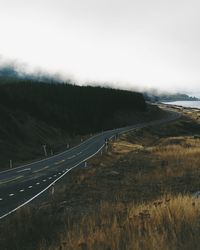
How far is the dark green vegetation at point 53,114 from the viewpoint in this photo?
6316 centimetres

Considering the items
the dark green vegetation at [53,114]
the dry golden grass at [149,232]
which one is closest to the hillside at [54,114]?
the dark green vegetation at [53,114]

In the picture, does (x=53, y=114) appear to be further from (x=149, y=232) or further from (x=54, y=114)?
(x=149, y=232)

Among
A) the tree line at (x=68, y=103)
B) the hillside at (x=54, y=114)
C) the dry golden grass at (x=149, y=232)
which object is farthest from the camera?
the tree line at (x=68, y=103)

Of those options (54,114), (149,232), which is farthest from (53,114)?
(149,232)

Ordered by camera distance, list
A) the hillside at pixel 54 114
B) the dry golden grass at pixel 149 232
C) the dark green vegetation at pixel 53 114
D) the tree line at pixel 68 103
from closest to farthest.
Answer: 1. the dry golden grass at pixel 149 232
2. the hillside at pixel 54 114
3. the dark green vegetation at pixel 53 114
4. the tree line at pixel 68 103

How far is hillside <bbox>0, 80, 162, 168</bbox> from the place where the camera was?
63000mm

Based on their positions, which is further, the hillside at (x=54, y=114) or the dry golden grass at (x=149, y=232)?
the hillside at (x=54, y=114)

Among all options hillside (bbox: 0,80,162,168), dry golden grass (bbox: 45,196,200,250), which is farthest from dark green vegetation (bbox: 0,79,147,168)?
dry golden grass (bbox: 45,196,200,250)

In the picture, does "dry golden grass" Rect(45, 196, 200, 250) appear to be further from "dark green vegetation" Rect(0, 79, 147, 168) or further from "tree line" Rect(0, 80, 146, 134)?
"tree line" Rect(0, 80, 146, 134)

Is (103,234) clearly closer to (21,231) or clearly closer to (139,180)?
(21,231)

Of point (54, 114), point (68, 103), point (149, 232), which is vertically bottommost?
point (54, 114)

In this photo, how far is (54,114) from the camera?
329 feet

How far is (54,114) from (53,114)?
0.53 m

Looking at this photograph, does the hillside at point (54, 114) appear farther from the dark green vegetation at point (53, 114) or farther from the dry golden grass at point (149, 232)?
the dry golden grass at point (149, 232)
